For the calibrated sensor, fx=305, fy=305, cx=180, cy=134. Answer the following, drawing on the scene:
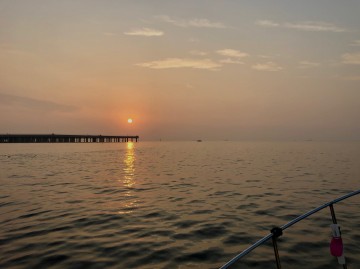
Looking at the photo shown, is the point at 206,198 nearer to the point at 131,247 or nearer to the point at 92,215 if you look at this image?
the point at 92,215

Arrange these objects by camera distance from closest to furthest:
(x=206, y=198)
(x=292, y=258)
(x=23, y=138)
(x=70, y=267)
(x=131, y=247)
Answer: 1. (x=70, y=267)
2. (x=292, y=258)
3. (x=131, y=247)
4. (x=206, y=198)
5. (x=23, y=138)

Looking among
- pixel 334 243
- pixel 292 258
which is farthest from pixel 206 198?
pixel 334 243

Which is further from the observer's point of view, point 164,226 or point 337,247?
point 164,226

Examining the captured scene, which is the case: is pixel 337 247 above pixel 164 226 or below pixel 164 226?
above

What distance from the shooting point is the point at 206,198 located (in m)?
19.3

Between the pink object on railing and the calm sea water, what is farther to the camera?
the calm sea water

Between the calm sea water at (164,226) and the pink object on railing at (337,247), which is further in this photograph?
the calm sea water at (164,226)

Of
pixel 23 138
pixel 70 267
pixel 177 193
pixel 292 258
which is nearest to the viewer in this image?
pixel 70 267

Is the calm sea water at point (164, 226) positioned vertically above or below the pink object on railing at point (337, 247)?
below

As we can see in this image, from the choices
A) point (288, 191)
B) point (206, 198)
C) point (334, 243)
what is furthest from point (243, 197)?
point (334, 243)

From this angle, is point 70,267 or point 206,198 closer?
point 70,267

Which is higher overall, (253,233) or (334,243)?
(334,243)

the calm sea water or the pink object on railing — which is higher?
the pink object on railing

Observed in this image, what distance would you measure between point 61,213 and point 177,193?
8.26 meters
